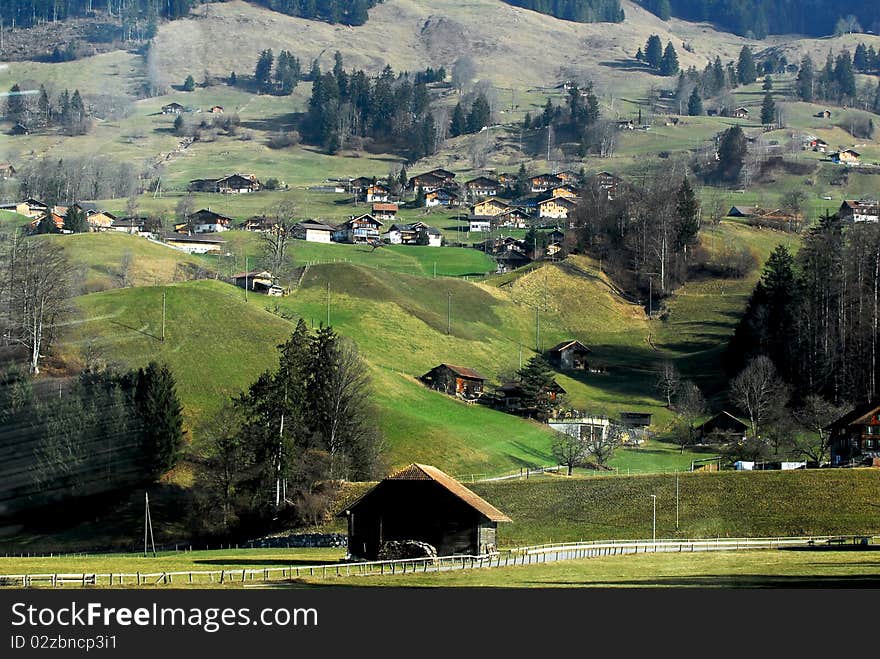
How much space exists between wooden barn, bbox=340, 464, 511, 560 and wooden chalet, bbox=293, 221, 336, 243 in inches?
3533

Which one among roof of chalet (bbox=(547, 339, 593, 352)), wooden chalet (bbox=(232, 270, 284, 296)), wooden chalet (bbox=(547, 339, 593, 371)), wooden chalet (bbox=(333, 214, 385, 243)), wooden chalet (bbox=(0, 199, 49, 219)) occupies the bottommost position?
wooden chalet (bbox=(547, 339, 593, 371))

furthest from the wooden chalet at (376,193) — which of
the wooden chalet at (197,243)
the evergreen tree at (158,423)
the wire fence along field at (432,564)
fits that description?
the wire fence along field at (432,564)

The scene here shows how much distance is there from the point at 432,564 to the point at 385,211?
120 m

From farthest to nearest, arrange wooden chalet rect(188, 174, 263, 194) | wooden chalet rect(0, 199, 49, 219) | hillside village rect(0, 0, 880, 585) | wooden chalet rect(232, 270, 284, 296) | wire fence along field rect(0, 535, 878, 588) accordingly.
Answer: wooden chalet rect(188, 174, 263, 194) → wooden chalet rect(0, 199, 49, 219) → wooden chalet rect(232, 270, 284, 296) → hillside village rect(0, 0, 880, 585) → wire fence along field rect(0, 535, 878, 588)

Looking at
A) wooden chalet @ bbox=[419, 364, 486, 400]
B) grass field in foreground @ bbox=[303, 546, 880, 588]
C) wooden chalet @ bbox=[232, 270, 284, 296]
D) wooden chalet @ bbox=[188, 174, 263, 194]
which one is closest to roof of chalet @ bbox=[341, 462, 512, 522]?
grass field in foreground @ bbox=[303, 546, 880, 588]

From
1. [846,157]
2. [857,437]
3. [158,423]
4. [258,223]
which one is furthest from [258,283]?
[846,157]

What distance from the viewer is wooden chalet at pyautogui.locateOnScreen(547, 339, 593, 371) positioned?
10544 centimetres

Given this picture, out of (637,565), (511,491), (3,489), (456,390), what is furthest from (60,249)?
(637,565)

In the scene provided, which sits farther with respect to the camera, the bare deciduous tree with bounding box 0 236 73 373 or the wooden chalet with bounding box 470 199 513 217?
the wooden chalet with bounding box 470 199 513 217

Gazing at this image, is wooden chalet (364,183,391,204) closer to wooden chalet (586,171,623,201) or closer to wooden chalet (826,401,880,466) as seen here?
wooden chalet (586,171,623,201)

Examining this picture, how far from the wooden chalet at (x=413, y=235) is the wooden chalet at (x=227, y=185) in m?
31.9

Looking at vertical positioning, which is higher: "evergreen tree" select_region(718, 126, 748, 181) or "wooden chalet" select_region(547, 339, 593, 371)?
"evergreen tree" select_region(718, 126, 748, 181)

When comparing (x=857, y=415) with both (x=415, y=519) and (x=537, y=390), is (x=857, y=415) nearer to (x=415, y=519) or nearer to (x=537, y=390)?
(x=537, y=390)

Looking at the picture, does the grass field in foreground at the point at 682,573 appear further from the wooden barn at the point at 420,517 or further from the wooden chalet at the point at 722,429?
the wooden chalet at the point at 722,429
